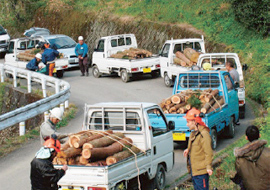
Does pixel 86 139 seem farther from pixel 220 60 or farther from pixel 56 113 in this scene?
pixel 220 60

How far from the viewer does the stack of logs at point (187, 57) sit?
2084cm

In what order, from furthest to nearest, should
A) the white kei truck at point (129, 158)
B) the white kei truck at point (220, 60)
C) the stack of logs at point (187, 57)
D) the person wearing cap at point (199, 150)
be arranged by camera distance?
the stack of logs at point (187, 57) → the white kei truck at point (220, 60) → the white kei truck at point (129, 158) → the person wearing cap at point (199, 150)

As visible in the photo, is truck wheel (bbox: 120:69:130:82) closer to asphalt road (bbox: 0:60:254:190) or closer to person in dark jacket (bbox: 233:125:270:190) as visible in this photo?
asphalt road (bbox: 0:60:254:190)

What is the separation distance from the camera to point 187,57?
21.3m

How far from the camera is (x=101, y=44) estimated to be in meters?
25.5

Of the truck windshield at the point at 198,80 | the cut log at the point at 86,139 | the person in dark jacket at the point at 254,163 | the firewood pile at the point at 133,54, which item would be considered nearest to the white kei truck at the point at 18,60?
the firewood pile at the point at 133,54


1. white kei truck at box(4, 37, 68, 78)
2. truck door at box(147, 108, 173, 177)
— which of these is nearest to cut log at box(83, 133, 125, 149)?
truck door at box(147, 108, 173, 177)

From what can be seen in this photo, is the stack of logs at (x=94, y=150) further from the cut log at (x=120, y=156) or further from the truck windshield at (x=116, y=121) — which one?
the truck windshield at (x=116, y=121)

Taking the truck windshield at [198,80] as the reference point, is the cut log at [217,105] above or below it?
below

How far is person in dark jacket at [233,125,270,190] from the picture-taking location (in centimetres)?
707

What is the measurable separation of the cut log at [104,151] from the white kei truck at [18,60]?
640 inches

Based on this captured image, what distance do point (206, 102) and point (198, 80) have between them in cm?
157

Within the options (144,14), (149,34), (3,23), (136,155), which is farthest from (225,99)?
(3,23)

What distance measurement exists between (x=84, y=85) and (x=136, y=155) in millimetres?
14955
